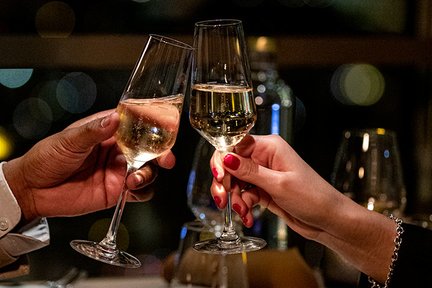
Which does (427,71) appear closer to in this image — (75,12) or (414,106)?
(414,106)

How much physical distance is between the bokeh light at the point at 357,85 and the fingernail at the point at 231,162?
2.55m

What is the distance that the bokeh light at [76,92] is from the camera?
3.75 metres

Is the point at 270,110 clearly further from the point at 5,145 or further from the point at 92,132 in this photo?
the point at 5,145

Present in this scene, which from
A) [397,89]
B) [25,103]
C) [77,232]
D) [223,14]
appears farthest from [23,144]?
[397,89]

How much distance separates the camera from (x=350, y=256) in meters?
1.73

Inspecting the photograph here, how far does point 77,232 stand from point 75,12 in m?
1.05

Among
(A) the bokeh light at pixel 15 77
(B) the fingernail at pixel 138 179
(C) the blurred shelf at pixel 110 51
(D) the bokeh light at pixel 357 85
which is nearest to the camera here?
(B) the fingernail at pixel 138 179

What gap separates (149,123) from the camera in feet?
4.71

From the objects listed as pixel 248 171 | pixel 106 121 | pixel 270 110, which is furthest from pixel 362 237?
pixel 270 110

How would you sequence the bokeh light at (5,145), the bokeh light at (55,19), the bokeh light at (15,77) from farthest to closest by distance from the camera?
the bokeh light at (5,145) < the bokeh light at (15,77) < the bokeh light at (55,19)

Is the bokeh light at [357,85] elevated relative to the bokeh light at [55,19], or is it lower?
lower

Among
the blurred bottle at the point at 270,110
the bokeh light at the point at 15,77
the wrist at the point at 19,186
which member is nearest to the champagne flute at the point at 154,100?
the wrist at the point at 19,186

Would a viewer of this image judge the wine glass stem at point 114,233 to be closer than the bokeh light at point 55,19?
Yes

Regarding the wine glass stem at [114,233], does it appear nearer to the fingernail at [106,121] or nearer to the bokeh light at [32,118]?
the fingernail at [106,121]
